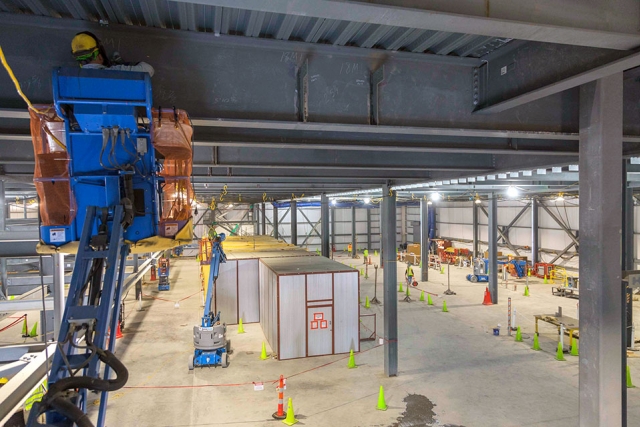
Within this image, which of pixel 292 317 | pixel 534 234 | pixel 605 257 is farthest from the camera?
pixel 534 234

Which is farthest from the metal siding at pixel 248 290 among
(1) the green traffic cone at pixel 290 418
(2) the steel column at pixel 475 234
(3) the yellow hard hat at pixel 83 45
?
(2) the steel column at pixel 475 234

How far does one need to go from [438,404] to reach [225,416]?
5.52 metres

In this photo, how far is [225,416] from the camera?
10.0 meters

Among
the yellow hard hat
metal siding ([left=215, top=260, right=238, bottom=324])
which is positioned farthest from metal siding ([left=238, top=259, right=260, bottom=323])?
the yellow hard hat

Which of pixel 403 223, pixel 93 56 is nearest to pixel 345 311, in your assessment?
pixel 93 56

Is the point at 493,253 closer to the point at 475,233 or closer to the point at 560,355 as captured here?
the point at 560,355

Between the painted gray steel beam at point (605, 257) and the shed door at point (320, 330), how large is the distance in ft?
33.7

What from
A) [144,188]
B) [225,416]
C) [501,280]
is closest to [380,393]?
[225,416]

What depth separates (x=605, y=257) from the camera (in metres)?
4.88

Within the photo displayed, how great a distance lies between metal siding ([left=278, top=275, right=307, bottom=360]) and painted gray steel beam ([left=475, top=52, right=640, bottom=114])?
33.9ft

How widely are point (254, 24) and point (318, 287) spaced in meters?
11.4

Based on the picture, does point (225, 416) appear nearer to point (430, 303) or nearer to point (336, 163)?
point (336, 163)

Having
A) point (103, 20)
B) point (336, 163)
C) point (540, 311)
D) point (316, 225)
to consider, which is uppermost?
point (103, 20)

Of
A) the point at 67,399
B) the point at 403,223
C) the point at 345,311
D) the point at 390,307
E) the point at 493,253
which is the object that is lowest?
the point at 345,311
